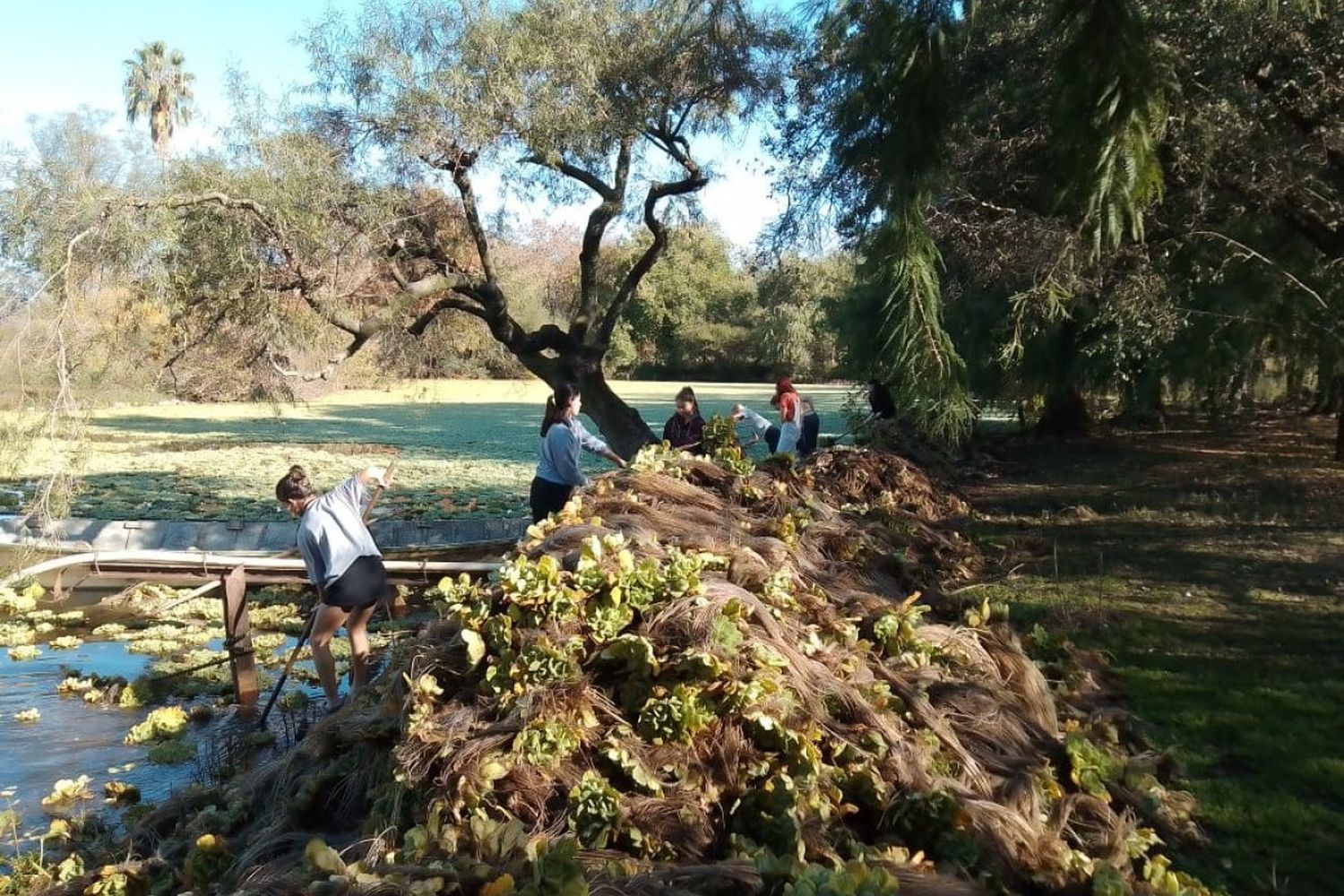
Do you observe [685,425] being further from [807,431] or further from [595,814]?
[595,814]

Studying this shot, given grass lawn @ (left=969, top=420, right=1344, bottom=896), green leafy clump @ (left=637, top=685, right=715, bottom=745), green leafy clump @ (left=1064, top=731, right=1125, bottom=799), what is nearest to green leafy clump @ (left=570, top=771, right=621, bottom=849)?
green leafy clump @ (left=637, top=685, right=715, bottom=745)

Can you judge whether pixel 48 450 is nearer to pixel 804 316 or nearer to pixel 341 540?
pixel 341 540

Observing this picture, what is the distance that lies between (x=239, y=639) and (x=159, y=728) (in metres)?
1.00

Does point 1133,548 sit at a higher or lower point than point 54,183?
lower

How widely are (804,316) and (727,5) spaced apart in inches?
2128

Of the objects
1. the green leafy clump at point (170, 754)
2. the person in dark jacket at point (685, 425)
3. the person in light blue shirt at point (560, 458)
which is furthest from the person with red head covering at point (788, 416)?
the green leafy clump at point (170, 754)

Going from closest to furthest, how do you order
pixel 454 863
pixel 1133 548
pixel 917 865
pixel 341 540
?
pixel 454 863 → pixel 917 865 → pixel 341 540 → pixel 1133 548

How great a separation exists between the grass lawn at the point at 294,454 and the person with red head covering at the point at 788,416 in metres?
5.70

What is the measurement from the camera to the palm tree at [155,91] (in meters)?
45.2

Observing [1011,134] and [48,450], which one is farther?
[48,450]

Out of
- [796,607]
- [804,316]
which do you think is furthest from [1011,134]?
[804,316]

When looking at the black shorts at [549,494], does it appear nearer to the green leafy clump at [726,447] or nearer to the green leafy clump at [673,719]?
the green leafy clump at [726,447]

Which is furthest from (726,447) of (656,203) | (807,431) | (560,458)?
(656,203)

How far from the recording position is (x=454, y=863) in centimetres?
304
